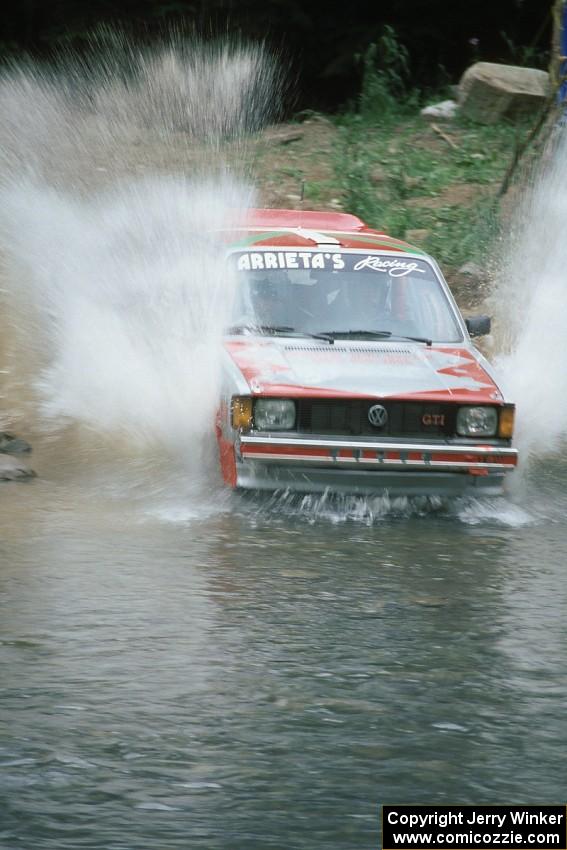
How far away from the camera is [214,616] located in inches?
219

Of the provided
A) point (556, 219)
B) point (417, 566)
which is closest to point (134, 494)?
point (417, 566)

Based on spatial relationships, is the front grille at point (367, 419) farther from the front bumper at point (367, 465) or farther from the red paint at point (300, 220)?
the red paint at point (300, 220)

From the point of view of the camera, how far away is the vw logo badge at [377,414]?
24.3ft

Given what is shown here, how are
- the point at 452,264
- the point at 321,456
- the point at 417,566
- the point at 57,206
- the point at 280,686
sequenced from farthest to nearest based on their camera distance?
the point at 57,206
the point at 452,264
the point at 321,456
the point at 417,566
the point at 280,686

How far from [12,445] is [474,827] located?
625 cm

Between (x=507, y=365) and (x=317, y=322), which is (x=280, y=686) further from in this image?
(x=507, y=365)

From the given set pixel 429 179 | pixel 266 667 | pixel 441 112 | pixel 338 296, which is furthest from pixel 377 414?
pixel 441 112

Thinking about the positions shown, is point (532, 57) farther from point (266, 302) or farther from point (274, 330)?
point (274, 330)

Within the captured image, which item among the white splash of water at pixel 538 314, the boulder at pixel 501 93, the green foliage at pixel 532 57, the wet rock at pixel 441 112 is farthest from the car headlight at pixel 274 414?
the green foliage at pixel 532 57

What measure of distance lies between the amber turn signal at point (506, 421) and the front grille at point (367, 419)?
9.9 inches

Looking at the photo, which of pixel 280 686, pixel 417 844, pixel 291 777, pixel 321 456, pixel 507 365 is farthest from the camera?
pixel 507 365

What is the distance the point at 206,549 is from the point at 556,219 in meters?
9.88

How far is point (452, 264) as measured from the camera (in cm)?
1421

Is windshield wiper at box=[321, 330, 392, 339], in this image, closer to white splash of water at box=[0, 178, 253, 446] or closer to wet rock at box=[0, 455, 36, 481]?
white splash of water at box=[0, 178, 253, 446]
